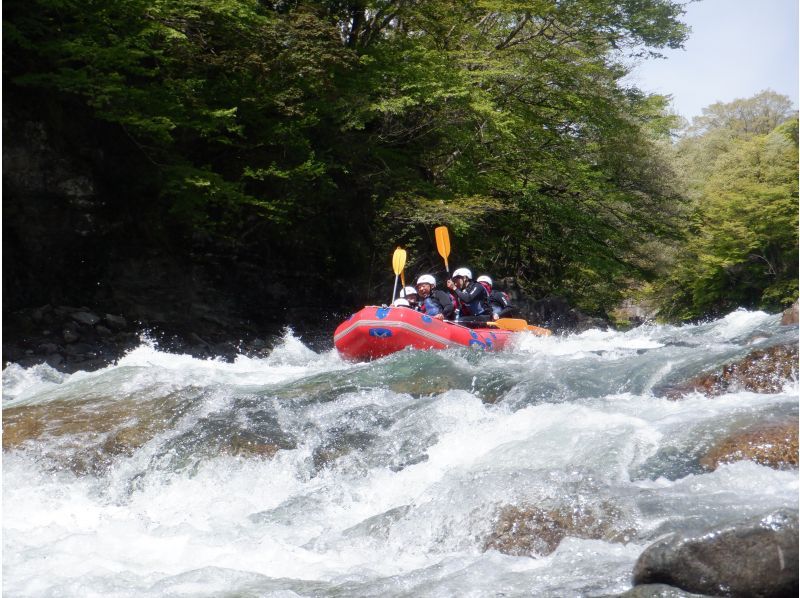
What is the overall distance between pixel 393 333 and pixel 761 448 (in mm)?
5324

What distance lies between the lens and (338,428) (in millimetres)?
5762

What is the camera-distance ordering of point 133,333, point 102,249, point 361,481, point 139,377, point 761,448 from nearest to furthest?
point 761,448, point 361,481, point 139,377, point 133,333, point 102,249

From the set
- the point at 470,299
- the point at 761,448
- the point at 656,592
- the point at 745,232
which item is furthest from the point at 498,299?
the point at 745,232

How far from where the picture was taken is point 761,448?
4.38 metres

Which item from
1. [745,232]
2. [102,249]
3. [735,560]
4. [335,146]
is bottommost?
[735,560]

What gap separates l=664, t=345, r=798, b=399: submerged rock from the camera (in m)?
5.82

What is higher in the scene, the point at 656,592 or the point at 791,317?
the point at 791,317

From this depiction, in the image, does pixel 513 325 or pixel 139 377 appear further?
pixel 513 325

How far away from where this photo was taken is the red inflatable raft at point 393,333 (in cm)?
934

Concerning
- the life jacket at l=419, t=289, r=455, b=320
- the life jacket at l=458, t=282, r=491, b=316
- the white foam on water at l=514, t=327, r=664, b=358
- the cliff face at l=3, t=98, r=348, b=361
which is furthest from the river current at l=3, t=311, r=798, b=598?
the cliff face at l=3, t=98, r=348, b=361

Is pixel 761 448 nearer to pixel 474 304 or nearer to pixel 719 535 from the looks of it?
pixel 719 535

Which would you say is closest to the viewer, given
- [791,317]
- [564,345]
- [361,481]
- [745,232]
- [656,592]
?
[656,592]

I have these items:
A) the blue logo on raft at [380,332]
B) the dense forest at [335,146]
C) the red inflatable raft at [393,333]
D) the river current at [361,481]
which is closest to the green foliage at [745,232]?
the dense forest at [335,146]

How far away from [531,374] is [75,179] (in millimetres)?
7908
